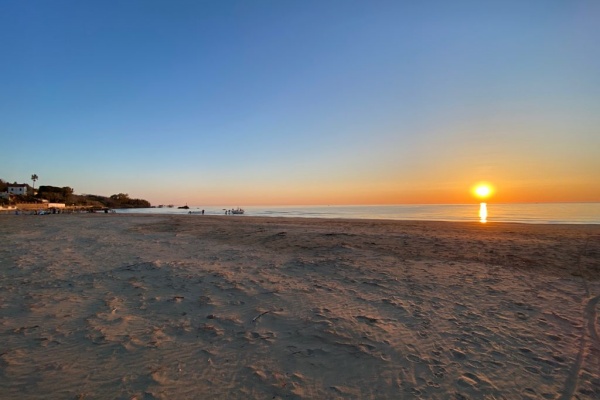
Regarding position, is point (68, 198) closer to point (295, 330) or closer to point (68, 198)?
point (68, 198)

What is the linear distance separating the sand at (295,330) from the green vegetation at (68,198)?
96225 millimetres

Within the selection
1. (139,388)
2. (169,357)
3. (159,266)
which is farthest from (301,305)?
(159,266)

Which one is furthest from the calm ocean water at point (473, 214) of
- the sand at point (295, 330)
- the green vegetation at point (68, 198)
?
the green vegetation at point (68, 198)

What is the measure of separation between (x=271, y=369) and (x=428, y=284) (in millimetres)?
5685

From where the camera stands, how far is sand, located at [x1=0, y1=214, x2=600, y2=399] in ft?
12.2

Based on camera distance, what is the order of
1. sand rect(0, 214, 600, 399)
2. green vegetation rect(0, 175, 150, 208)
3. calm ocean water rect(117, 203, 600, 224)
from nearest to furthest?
sand rect(0, 214, 600, 399) → calm ocean water rect(117, 203, 600, 224) → green vegetation rect(0, 175, 150, 208)

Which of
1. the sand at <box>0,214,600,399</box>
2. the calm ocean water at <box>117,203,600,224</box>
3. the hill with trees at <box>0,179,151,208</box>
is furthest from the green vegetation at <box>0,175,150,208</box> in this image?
the sand at <box>0,214,600,399</box>

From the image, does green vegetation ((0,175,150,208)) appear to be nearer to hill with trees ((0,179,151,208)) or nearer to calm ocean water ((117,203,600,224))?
hill with trees ((0,179,151,208))

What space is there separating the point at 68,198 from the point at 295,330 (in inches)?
5838

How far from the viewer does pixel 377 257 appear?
1178 centimetres

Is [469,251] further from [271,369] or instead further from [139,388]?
[139,388]

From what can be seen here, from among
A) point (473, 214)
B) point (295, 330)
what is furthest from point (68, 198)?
point (295, 330)

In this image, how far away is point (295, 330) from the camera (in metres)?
5.21

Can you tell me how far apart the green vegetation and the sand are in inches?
3788
